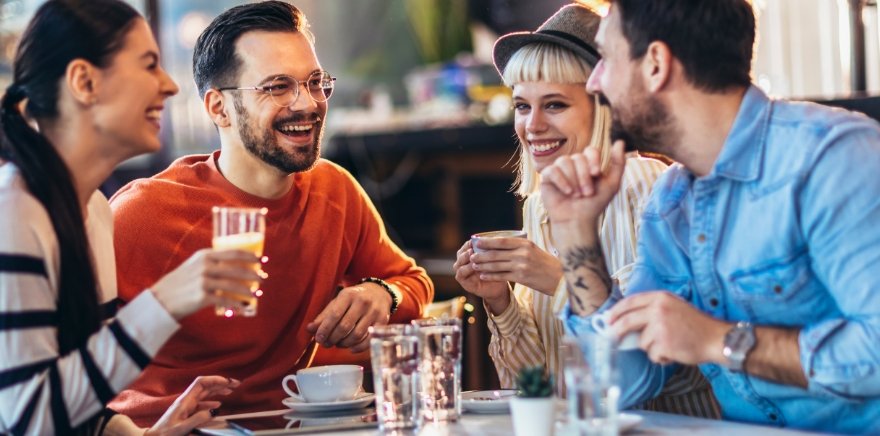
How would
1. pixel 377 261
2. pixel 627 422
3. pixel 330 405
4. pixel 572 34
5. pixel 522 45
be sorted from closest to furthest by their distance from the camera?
pixel 627 422
pixel 330 405
pixel 572 34
pixel 522 45
pixel 377 261

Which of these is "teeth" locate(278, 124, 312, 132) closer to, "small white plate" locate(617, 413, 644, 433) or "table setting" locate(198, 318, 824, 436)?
"table setting" locate(198, 318, 824, 436)

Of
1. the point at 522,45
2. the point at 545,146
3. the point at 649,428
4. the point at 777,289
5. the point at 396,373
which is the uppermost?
the point at 522,45

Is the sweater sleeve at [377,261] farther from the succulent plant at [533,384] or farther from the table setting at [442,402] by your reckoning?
the succulent plant at [533,384]

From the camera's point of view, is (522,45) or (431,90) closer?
(522,45)

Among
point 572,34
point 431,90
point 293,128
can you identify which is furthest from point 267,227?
point 431,90

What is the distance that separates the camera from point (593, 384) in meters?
1.46

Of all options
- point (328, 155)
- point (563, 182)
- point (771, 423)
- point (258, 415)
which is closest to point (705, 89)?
point (563, 182)

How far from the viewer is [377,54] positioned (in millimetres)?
6949

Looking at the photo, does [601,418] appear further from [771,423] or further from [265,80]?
[265,80]

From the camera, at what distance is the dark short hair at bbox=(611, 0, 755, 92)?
1.81m

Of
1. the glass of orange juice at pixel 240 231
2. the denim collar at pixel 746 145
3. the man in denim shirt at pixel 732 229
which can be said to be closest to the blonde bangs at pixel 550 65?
the man in denim shirt at pixel 732 229

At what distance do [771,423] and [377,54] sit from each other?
5.43 metres

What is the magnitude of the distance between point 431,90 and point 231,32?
342 centimetres

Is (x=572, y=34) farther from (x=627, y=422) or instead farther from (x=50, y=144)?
(x=50, y=144)
